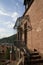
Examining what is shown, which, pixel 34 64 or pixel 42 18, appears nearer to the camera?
pixel 34 64

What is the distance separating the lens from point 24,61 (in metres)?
9.75

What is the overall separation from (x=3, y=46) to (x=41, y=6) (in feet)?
80.7

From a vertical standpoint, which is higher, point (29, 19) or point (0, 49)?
point (29, 19)

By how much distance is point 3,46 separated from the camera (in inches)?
1350

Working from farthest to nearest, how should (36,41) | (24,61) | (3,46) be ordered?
(3,46), (36,41), (24,61)

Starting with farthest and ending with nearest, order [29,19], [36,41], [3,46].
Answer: [3,46], [29,19], [36,41]

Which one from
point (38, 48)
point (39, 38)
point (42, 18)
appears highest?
point (42, 18)

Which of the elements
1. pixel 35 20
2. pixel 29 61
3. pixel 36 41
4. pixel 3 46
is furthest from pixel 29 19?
pixel 3 46

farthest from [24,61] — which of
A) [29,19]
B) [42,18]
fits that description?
[29,19]

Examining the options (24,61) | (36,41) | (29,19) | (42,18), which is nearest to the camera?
(24,61)

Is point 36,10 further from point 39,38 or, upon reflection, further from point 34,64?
point 34,64

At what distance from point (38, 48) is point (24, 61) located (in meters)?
2.16

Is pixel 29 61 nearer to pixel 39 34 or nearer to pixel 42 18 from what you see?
pixel 39 34

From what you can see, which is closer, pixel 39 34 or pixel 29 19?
pixel 39 34
